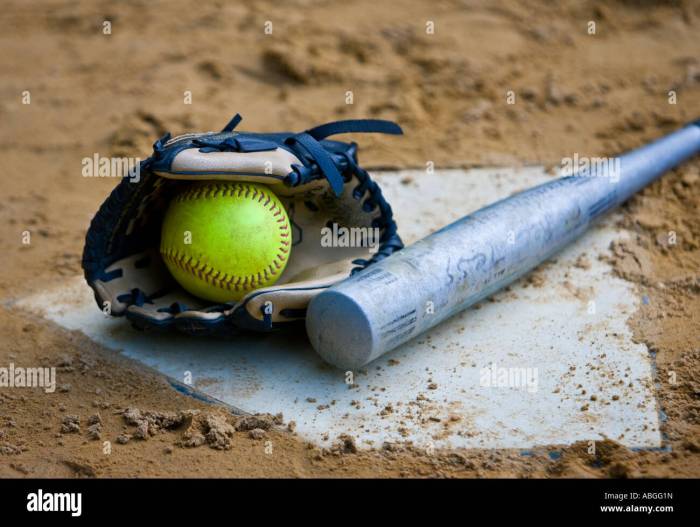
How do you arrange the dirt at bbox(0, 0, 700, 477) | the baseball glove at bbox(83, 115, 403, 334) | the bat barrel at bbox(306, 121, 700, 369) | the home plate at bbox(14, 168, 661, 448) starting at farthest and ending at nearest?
1. the baseball glove at bbox(83, 115, 403, 334)
2. the bat barrel at bbox(306, 121, 700, 369)
3. the home plate at bbox(14, 168, 661, 448)
4. the dirt at bbox(0, 0, 700, 477)

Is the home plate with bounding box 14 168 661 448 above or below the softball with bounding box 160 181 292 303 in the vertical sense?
below

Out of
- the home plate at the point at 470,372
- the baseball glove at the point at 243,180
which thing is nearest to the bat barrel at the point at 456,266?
the home plate at the point at 470,372

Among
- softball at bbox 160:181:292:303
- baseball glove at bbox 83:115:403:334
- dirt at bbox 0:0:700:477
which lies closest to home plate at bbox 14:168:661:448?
dirt at bbox 0:0:700:477

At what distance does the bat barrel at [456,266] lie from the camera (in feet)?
11.1

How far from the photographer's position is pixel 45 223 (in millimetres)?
4898

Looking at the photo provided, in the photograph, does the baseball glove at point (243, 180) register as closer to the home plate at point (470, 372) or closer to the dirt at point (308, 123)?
the home plate at point (470, 372)

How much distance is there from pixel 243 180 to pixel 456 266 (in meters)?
0.92

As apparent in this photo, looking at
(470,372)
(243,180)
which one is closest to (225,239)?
(243,180)

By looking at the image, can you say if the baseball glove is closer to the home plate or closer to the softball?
the softball

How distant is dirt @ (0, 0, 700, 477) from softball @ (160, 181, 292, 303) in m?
0.48

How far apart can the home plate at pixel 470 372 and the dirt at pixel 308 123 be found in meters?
0.09

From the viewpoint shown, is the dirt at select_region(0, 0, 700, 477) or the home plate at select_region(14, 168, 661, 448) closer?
the dirt at select_region(0, 0, 700, 477)

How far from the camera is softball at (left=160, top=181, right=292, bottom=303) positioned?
3547 millimetres

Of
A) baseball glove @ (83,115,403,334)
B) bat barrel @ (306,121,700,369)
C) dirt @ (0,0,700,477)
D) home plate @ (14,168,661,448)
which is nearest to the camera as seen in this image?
dirt @ (0,0,700,477)
